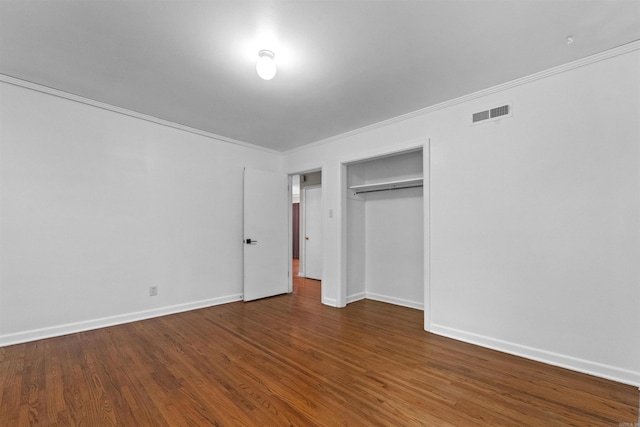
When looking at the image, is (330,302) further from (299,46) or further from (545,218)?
(299,46)

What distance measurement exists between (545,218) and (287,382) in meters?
2.77

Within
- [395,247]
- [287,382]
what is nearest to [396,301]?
[395,247]

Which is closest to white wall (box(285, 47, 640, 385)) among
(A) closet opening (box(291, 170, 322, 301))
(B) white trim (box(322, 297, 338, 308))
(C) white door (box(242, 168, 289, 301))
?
(B) white trim (box(322, 297, 338, 308))

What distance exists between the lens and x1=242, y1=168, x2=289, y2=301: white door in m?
4.79

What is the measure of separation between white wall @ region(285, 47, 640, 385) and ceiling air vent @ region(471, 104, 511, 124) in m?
0.07

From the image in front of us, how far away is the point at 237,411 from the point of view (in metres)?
1.93

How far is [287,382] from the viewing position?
7.46ft

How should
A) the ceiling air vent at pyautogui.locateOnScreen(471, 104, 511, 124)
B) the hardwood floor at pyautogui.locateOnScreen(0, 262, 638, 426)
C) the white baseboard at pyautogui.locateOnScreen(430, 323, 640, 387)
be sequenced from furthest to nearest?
the ceiling air vent at pyautogui.locateOnScreen(471, 104, 511, 124) < the white baseboard at pyautogui.locateOnScreen(430, 323, 640, 387) < the hardwood floor at pyautogui.locateOnScreen(0, 262, 638, 426)

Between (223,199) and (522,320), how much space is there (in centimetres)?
427

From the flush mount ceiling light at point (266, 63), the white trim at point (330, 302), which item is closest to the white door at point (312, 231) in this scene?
the white trim at point (330, 302)

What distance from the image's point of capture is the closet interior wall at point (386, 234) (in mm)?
4355

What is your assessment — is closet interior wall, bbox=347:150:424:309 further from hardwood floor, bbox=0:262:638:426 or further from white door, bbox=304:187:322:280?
white door, bbox=304:187:322:280

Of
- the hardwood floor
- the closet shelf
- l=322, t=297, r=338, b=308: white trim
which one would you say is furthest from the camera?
l=322, t=297, r=338, b=308: white trim

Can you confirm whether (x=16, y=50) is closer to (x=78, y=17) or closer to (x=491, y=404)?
(x=78, y=17)
